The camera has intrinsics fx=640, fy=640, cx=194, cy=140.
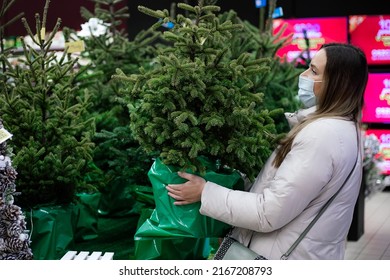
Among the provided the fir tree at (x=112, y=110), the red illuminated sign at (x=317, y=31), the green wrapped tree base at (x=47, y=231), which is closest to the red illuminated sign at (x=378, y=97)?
the red illuminated sign at (x=317, y=31)

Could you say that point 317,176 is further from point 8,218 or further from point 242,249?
point 8,218

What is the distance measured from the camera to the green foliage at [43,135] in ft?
11.8

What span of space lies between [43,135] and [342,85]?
75.1 inches

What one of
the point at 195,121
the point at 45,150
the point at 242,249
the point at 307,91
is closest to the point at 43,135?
the point at 45,150

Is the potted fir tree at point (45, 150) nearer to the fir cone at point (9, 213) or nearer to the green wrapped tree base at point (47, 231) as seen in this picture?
the green wrapped tree base at point (47, 231)

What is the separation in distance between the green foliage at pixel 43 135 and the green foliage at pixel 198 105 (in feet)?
2.79

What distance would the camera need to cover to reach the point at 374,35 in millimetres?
8344

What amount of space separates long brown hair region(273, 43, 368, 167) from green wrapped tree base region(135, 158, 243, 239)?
50 cm

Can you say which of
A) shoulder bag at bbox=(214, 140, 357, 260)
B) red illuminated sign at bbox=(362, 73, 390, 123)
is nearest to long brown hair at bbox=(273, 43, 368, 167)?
shoulder bag at bbox=(214, 140, 357, 260)

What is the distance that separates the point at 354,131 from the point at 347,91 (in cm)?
15

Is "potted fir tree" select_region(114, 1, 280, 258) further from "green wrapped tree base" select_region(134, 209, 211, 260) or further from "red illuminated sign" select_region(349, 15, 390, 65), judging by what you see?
"red illuminated sign" select_region(349, 15, 390, 65)
